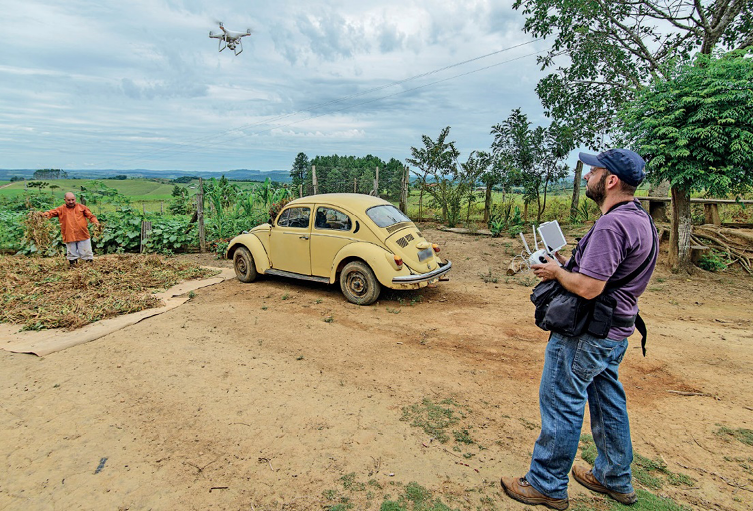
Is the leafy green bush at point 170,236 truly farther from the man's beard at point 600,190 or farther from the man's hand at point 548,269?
the man's beard at point 600,190

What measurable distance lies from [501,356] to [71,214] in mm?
8957

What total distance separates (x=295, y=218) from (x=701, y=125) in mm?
7229

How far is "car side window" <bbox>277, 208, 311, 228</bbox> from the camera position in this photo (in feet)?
23.5

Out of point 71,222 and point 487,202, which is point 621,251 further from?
point 487,202

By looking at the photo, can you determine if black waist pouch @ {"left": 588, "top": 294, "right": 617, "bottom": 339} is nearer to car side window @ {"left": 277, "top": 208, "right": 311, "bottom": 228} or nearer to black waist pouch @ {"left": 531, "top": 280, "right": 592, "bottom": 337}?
black waist pouch @ {"left": 531, "top": 280, "right": 592, "bottom": 337}

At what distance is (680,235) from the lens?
8117 mm

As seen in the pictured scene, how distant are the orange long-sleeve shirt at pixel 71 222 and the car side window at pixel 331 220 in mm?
5351

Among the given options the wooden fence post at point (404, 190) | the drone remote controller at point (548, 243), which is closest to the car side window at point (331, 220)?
the drone remote controller at point (548, 243)

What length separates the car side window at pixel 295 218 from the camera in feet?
23.5

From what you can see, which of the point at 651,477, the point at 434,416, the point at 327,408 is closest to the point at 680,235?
the point at 651,477

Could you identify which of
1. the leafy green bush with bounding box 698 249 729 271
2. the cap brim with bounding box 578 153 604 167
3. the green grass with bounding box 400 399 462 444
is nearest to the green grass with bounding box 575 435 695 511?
the green grass with bounding box 400 399 462 444

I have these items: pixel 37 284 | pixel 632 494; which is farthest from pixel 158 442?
pixel 37 284

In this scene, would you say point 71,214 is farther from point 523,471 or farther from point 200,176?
point 523,471

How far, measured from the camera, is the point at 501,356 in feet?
15.1
